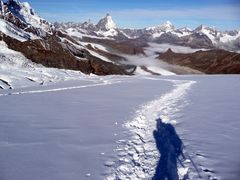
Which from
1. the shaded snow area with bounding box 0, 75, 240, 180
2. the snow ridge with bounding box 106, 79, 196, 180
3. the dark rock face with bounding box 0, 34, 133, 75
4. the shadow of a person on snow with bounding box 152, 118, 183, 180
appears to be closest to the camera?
the shaded snow area with bounding box 0, 75, 240, 180

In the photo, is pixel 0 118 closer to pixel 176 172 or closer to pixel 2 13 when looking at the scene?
pixel 176 172

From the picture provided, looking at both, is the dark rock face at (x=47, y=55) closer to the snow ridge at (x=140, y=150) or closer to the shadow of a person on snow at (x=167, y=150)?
the snow ridge at (x=140, y=150)

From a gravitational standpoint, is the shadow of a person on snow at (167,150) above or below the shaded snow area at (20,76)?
above

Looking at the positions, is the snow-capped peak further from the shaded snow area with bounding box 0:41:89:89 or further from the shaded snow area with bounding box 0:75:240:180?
the shaded snow area with bounding box 0:75:240:180

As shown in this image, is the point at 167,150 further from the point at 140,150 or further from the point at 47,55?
the point at 47,55

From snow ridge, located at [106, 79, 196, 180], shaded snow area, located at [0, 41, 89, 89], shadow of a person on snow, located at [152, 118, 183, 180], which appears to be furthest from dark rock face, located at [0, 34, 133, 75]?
shadow of a person on snow, located at [152, 118, 183, 180]

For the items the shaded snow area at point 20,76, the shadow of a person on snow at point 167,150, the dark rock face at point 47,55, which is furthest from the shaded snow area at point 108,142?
the dark rock face at point 47,55

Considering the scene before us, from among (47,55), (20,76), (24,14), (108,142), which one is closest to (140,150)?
(108,142)

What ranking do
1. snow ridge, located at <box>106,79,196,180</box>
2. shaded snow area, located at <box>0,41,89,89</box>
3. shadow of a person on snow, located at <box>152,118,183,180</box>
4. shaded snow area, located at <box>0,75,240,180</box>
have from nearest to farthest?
1. shaded snow area, located at <box>0,75,240,180</box>
2. shadow of a person on snow, located at <box>152,118,183,180</box>
3. snow ridge, located at <box>106,79,196,180</box>
4. shaded snow area, located at <box>0,41,89,89</box>

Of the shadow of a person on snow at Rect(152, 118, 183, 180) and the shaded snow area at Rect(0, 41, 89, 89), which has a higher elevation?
the shadow of a person on snow at Rect(152, 118, 183, 180)
